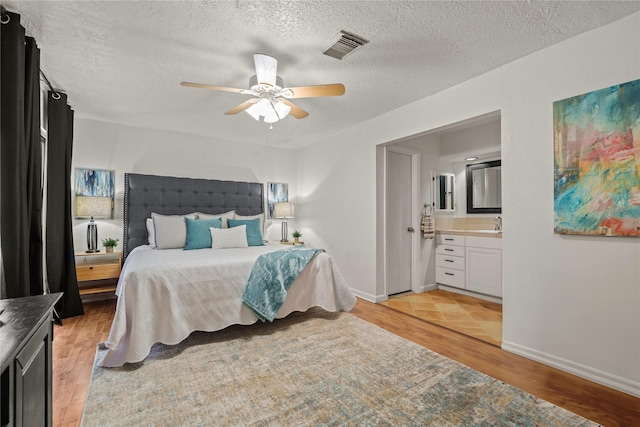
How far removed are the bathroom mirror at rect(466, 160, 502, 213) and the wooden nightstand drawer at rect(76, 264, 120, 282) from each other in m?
5.08

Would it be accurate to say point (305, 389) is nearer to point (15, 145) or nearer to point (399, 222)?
point (15, 145)

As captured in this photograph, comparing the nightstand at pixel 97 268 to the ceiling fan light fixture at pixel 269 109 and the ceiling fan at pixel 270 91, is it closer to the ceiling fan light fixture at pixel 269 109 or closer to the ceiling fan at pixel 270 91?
the ceiling fan at pixel 270 91

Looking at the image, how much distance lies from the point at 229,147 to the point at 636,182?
188 inches

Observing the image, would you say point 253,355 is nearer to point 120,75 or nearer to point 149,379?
point 149,379

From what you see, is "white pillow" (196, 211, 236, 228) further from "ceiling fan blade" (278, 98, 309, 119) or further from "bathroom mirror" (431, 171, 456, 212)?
"bathroom mirror" (431, 171, 456, 212)

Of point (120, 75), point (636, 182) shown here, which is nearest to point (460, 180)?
point (636, 182)

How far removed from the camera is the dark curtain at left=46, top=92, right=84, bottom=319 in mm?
3172

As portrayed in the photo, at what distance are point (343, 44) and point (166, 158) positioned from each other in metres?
3.37

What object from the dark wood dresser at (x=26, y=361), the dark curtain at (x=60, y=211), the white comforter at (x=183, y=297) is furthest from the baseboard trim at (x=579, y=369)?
the dark curtain at (x=60, y=211)

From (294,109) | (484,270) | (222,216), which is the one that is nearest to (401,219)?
(484,270)

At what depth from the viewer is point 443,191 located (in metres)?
4.90

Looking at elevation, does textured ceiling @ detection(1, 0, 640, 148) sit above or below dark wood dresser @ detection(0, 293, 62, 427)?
above

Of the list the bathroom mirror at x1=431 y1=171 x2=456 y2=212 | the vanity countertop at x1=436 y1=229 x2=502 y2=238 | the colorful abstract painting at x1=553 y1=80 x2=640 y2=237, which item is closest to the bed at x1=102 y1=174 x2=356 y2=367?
the vanity countertop at x1=436 y1=229 x2=502 y2=238

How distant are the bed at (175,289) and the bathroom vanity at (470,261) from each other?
6.02 ft
